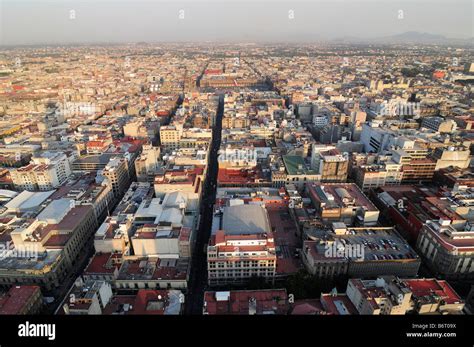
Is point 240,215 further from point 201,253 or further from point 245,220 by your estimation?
point 201,253

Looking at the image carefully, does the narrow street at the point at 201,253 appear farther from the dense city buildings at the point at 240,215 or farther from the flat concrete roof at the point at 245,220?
the flat concrete roof at the point at 245,220

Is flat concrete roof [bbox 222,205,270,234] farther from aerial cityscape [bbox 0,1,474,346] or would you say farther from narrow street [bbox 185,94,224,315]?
narrow street [bbox 185,94,224,315]

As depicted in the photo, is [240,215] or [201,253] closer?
[240,215]

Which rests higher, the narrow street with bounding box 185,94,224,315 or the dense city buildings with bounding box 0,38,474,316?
the dense city buildings with bounding box 0,38,474,316

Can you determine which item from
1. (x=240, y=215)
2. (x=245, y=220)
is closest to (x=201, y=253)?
(x=240, y=215)

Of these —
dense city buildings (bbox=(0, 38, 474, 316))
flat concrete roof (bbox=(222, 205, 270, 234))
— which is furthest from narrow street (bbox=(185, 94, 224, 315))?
flat concrete roof (bbox=(222, 205, 270, 234))

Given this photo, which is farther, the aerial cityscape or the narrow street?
the narrow street

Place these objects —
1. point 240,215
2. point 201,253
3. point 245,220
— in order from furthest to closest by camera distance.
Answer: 1. point 201,253
2. point 240,215
3. point 245,220

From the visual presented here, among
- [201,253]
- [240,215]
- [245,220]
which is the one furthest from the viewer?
[201,253]

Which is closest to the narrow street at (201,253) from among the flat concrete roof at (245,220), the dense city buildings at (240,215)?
the dense city buildings at (240,215)

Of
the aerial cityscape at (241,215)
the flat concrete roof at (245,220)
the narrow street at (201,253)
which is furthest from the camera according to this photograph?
the flat concrete roof at (245,220)

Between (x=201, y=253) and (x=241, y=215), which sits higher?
(x=241, y=215)
